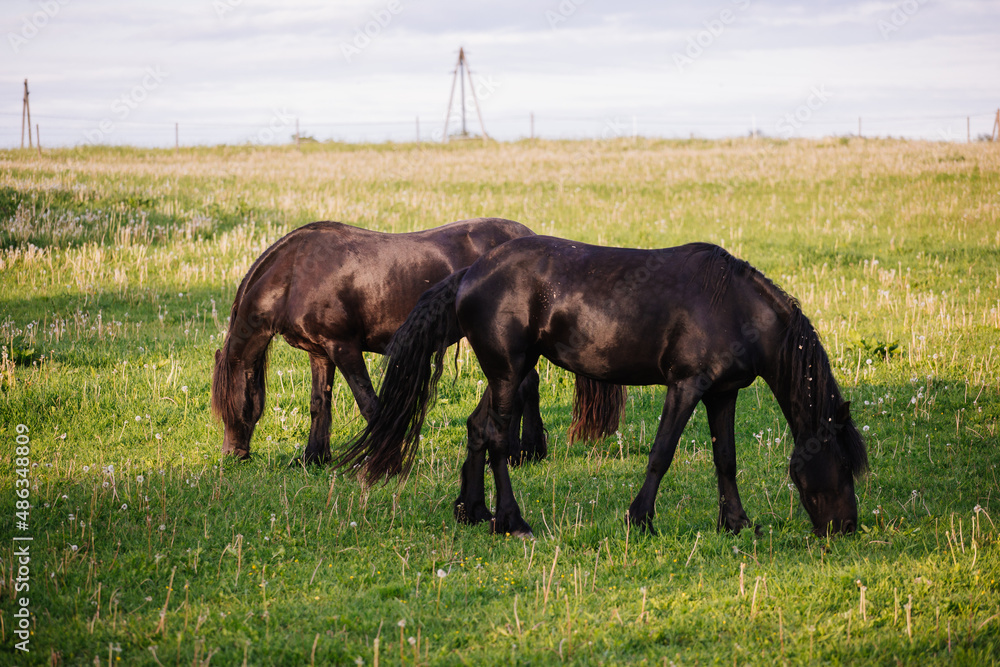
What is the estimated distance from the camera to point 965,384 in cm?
849

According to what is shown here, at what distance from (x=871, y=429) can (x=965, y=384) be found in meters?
1.78

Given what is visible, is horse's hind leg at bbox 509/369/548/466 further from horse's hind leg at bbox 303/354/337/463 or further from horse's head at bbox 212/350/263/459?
horse's head at bbox 212/350/263/459

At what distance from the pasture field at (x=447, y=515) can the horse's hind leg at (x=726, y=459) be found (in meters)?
0.23

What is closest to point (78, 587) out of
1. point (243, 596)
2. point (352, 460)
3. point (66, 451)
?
point (243, 596)

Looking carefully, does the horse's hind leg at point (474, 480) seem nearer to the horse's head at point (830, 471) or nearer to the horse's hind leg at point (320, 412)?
the horse's hind leg at point (320, 412)

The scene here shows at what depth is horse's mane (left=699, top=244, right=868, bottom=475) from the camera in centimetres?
522

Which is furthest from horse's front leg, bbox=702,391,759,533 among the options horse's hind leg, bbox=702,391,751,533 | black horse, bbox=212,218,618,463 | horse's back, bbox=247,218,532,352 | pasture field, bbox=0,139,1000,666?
horse's back, bbox=247,218,532,352

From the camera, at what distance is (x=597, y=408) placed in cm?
720

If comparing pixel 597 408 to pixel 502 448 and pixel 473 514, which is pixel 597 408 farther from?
pixel 473 514

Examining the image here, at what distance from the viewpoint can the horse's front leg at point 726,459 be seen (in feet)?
18.6

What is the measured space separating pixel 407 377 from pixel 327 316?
1.57m

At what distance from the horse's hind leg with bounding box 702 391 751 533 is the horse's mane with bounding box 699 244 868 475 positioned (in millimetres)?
477

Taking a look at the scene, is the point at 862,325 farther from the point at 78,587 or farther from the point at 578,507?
the point at 78,587

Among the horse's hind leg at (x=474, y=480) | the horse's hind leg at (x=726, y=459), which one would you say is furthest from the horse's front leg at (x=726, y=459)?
the horse's hind leg at (x=474, y=480)
